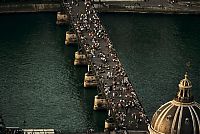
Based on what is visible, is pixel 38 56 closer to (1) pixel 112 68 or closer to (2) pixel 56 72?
(2) pixel 56 72

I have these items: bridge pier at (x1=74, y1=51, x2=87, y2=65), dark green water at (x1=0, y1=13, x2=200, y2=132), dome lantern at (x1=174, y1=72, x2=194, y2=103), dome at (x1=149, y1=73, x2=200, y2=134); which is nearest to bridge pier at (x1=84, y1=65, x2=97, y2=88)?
dark green water at (x1=0, y1=13, x2=200, y2=132)

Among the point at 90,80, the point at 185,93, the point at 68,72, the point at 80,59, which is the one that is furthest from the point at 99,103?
the point at 185,93

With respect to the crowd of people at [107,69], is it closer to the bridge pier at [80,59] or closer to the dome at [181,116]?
the bridge pier at [80,59]

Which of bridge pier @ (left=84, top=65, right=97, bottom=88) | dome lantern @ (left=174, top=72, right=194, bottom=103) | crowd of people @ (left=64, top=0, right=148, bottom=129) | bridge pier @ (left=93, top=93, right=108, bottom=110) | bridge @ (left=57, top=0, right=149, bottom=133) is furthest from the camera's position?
bridge pier @ (left=84, top=65, right=97, bottom=88)

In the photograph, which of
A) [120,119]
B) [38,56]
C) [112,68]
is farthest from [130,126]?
[38,56]

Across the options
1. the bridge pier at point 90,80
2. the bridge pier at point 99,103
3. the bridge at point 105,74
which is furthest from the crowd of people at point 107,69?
the bridge pier at point 90,80

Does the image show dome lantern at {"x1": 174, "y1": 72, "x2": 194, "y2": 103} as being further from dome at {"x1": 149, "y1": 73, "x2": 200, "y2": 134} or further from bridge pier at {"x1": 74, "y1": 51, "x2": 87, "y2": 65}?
bridge pier at {"x1": 74, "y1": 51, "x2": 87, "y2": 65}
